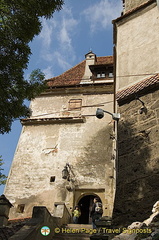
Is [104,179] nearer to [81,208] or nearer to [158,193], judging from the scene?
[81,208]

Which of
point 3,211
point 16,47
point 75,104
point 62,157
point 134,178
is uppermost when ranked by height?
point 75,104

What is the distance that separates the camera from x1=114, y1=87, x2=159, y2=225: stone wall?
4020 mm

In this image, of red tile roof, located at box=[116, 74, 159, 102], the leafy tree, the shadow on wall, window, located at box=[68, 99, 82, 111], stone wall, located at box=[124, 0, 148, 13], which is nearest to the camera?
the shadow on wall

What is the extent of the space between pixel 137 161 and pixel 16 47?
15.0 feet

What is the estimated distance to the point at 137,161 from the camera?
4.55m

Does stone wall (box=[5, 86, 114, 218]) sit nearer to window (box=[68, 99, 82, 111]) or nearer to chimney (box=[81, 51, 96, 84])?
window (box=[68, 99, 82, 111])

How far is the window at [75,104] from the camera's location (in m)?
16.2

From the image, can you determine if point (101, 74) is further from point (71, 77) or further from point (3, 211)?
point (3, 211)

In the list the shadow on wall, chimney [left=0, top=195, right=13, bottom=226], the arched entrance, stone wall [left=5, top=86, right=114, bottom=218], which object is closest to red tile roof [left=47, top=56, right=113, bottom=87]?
stone wall [left=5, top=86, right=114, bottom=218]

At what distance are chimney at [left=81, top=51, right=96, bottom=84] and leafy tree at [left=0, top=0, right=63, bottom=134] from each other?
11.3m

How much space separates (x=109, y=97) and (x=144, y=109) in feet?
36.6

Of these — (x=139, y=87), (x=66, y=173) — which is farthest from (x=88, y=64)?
(x=139, y=87)

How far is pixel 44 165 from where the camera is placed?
13844 mm

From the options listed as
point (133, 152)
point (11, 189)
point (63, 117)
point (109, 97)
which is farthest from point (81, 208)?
point (133, 152)
